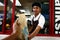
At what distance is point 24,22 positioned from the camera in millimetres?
787

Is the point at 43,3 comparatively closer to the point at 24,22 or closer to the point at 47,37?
the point at 47,37

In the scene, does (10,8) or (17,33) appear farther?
(10,8)

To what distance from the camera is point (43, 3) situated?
3115 millimetres

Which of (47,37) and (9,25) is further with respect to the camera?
(9,25)

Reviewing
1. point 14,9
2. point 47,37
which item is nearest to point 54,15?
point 47,37

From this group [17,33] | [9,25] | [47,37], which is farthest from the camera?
[9,25]

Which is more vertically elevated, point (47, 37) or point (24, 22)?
point (24, 22)

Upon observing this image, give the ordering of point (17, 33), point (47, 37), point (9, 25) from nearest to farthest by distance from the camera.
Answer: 1. point (17, 33)
2. point (47, 37)
3. point (9, 25)

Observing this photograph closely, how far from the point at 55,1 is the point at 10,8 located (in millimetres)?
1018

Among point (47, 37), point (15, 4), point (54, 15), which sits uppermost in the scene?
point (15, 4)

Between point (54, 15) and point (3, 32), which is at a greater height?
point (54, 15)

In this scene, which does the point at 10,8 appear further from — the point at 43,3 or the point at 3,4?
the point at 43,3

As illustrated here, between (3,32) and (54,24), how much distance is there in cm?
112

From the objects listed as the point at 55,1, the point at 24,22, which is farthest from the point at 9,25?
the point at 24,22
